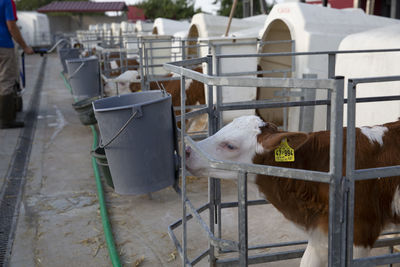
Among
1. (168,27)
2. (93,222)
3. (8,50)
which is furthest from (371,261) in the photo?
(168,27)

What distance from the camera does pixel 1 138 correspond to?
25.4ft

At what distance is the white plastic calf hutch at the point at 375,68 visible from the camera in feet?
13.8

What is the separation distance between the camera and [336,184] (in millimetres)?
1902

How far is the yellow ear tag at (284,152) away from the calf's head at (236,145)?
0.41ft

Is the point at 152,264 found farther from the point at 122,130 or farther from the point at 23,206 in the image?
the point at 23,206

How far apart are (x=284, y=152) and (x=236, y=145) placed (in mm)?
355

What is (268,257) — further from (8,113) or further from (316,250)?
(8,113)

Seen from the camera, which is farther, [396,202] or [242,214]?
[396,202]

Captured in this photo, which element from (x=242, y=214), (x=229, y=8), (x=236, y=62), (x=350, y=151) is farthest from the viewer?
(x=229, y=8)

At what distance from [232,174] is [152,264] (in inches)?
50.5

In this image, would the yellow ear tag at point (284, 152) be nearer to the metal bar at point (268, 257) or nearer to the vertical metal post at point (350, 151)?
the vertical metal post at point (350, 151)

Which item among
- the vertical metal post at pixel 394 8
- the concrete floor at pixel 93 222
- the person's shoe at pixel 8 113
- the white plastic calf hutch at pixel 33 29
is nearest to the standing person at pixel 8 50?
the person's shoe at pixel 8 113

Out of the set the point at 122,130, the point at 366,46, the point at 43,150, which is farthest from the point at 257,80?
the point at 43,150

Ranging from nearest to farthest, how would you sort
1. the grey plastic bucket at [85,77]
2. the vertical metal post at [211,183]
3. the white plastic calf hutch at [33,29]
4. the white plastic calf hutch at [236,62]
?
the vertical metal post at [211,183], the white plastic calf hutch at [236,62], the grey plastic bucket at [85,77], the white plastic calf hutch at [33,29]
